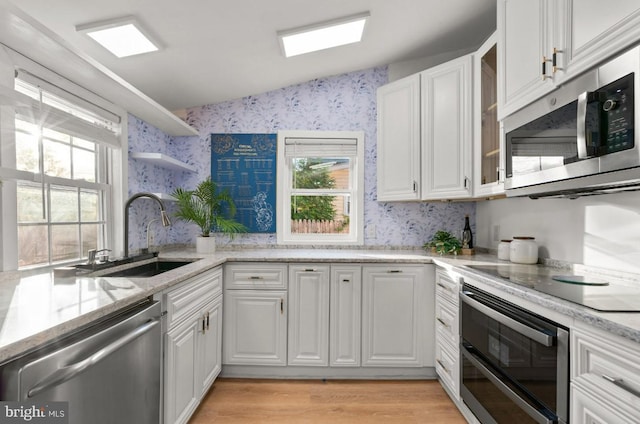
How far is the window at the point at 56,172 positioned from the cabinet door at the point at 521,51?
242 cm

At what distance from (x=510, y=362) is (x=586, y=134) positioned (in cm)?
102

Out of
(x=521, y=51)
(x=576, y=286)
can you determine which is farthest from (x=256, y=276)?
(x=521, y=51)

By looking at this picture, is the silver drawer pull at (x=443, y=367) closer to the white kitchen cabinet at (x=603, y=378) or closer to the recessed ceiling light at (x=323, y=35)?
the white kitchen cabinet at (x=603, y=378)

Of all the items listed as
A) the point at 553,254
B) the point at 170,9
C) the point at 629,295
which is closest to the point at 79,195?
the point at 170,9

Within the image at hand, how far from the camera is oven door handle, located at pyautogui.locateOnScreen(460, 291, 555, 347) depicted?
4.09 ft

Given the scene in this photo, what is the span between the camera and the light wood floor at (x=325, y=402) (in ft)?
6.65

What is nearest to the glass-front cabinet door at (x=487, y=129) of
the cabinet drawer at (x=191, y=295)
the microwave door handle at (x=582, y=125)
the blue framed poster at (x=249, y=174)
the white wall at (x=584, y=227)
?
the white wall at (x=584, y=227)

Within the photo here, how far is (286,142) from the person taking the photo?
10.4 feet

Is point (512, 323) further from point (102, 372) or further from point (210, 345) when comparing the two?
point (210, 345)

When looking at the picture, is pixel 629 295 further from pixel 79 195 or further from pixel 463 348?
pixel 79 195

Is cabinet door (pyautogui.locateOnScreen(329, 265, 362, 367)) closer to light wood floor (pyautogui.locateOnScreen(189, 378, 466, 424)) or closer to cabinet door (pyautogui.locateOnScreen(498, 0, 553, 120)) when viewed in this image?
light wood floor (pyautogui.locateOnScreen(189, 378, 466, 424))

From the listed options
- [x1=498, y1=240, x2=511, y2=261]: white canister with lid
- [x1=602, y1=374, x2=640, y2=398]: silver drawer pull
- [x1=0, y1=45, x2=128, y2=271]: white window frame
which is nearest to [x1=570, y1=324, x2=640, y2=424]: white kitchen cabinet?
[x1=602, y1=374, x2=640, y2=398]: silver drawer pull

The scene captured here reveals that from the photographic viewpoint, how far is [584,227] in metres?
1.83

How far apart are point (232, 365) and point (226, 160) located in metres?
1.80
